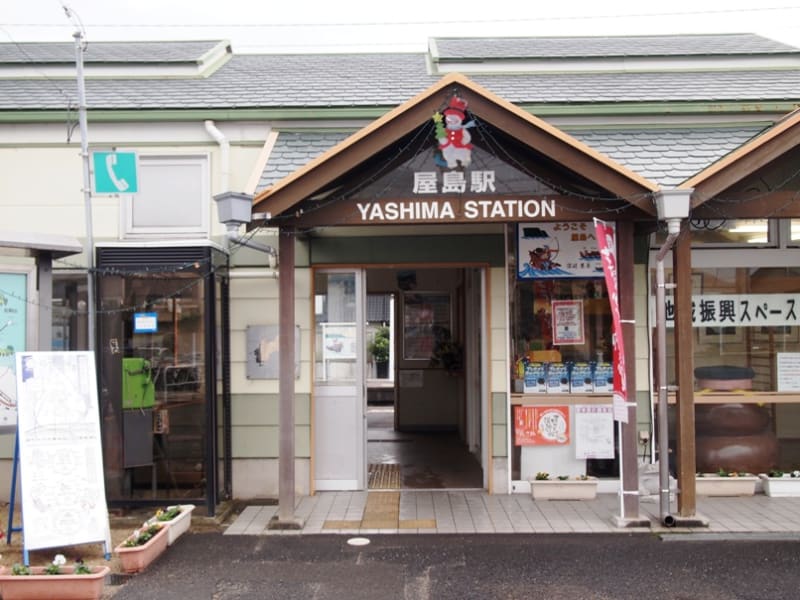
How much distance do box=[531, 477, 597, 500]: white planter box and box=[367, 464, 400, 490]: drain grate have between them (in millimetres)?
1658

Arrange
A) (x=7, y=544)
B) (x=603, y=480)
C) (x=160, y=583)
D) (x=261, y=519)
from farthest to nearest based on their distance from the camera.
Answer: (x=603, y=480)
(x=261, y=519)
(x=7, y=544)
(x=160, y=583)

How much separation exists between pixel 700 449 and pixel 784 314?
1844 millimetres

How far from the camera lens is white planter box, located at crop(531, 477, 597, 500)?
797 centimetres

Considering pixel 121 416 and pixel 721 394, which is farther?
pixel 721 394

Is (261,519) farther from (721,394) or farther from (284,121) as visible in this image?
(721,394)

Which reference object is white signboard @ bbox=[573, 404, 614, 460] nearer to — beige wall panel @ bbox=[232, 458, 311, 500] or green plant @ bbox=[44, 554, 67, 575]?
beige wall panel @ bbox=[232, 458, 311, 500]

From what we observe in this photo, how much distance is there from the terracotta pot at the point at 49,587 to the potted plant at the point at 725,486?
616 cm

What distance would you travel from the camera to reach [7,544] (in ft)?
21.6

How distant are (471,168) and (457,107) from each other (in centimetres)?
62

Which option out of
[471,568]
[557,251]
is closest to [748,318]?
[557,251]

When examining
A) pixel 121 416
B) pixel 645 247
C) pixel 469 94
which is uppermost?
pixel 469 94

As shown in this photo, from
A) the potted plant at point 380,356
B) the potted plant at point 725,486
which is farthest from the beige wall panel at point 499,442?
the potted plant at point 380,356

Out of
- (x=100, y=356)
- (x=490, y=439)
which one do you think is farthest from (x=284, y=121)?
(x=490, y=439)

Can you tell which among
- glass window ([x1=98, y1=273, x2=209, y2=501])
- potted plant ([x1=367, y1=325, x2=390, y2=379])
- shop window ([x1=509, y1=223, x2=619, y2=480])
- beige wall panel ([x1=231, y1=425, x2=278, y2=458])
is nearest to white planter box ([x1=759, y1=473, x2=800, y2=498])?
shop window ([x1=509, y1=223, x2=619, y2=480])
